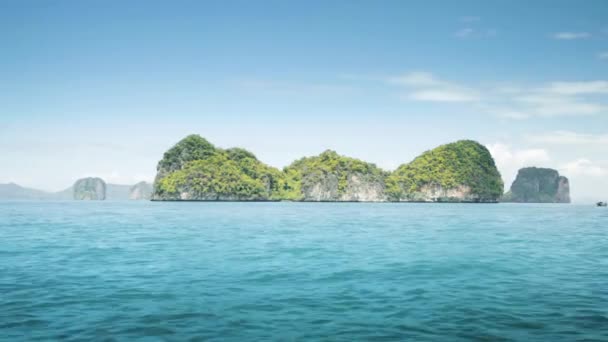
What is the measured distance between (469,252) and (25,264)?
2560 centimetres

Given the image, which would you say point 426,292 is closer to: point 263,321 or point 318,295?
point 318,295

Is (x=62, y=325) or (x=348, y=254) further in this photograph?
(x=348, y=254)

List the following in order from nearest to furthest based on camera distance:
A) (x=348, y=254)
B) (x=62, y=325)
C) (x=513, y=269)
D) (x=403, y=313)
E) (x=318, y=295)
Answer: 1. (x=62, y=325)
2. (x=403, y=313)
3. (x=318, y=295)
4. (x=513, y=269)
5. (x=348, y=254)

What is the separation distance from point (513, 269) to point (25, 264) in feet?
80.4

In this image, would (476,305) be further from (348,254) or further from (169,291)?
(348,254)

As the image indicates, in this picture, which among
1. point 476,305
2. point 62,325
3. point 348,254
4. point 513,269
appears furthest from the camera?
point 348,254

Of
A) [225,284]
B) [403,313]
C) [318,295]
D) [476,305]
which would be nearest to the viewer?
[403,313]

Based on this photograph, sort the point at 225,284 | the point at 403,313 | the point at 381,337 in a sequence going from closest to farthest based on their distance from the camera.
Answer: the point at 381,337 < the point at 403,313 < the point at 225,284

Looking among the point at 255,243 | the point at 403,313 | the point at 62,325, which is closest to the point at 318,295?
the point at 403,313

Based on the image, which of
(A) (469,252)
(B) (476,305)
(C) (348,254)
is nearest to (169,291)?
(B) (476,305)

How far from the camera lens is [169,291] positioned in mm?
16656

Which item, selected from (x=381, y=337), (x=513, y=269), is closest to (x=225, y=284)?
(x=381, y=337)

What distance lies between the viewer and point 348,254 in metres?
27.7

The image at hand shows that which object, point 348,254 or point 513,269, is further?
point 348,254
